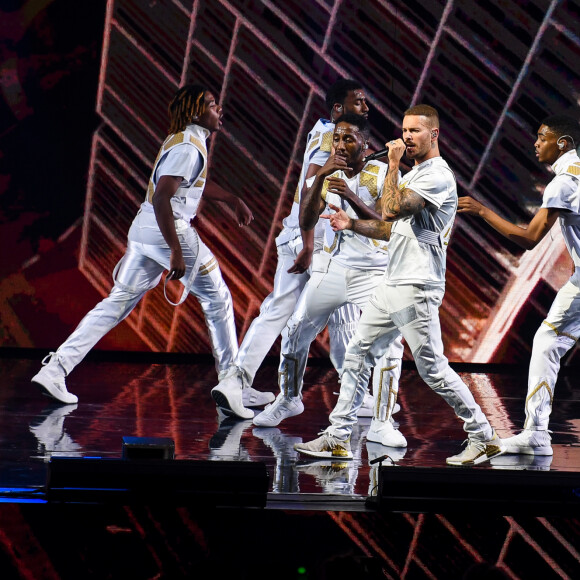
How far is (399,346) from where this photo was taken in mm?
5648

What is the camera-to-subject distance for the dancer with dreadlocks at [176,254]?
19.6 feet

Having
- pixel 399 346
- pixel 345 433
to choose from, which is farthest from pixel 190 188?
pixel 345 433

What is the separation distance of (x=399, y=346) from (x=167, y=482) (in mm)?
2232

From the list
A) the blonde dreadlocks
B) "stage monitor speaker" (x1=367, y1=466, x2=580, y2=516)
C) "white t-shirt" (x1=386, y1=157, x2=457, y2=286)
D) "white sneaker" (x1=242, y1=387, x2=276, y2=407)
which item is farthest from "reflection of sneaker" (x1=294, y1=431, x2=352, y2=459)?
the blonde dreadlocks

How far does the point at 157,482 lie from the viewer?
3715mm

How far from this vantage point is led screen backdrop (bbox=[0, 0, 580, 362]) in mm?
8578

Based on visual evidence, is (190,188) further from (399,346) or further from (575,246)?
(575,246)

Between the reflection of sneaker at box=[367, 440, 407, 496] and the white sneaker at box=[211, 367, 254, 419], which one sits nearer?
the reflection of sneaker at box=[367, 440, 407, 496]

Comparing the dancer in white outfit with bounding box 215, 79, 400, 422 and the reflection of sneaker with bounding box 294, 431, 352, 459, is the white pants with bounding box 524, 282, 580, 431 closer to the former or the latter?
the reflection of sneaker with bounding box 294, 431, 352, 459

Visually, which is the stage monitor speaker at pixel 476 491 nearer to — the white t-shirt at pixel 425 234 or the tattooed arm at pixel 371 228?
the white t-shirt at pixel 425 234

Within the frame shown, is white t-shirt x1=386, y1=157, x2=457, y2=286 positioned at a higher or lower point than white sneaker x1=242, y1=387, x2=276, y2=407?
higher

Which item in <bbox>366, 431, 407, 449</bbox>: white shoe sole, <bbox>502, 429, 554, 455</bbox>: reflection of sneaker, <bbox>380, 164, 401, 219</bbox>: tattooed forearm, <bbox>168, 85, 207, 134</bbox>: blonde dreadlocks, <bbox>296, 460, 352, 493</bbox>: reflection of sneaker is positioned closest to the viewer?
<bbox>296, 460, 352, 493</bbox>: reflection of sneaker

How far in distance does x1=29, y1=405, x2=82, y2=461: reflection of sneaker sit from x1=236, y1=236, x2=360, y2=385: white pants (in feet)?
3.58

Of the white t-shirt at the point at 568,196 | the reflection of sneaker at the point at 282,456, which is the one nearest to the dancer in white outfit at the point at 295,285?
the reflection of sneaker at the point at 282,456
